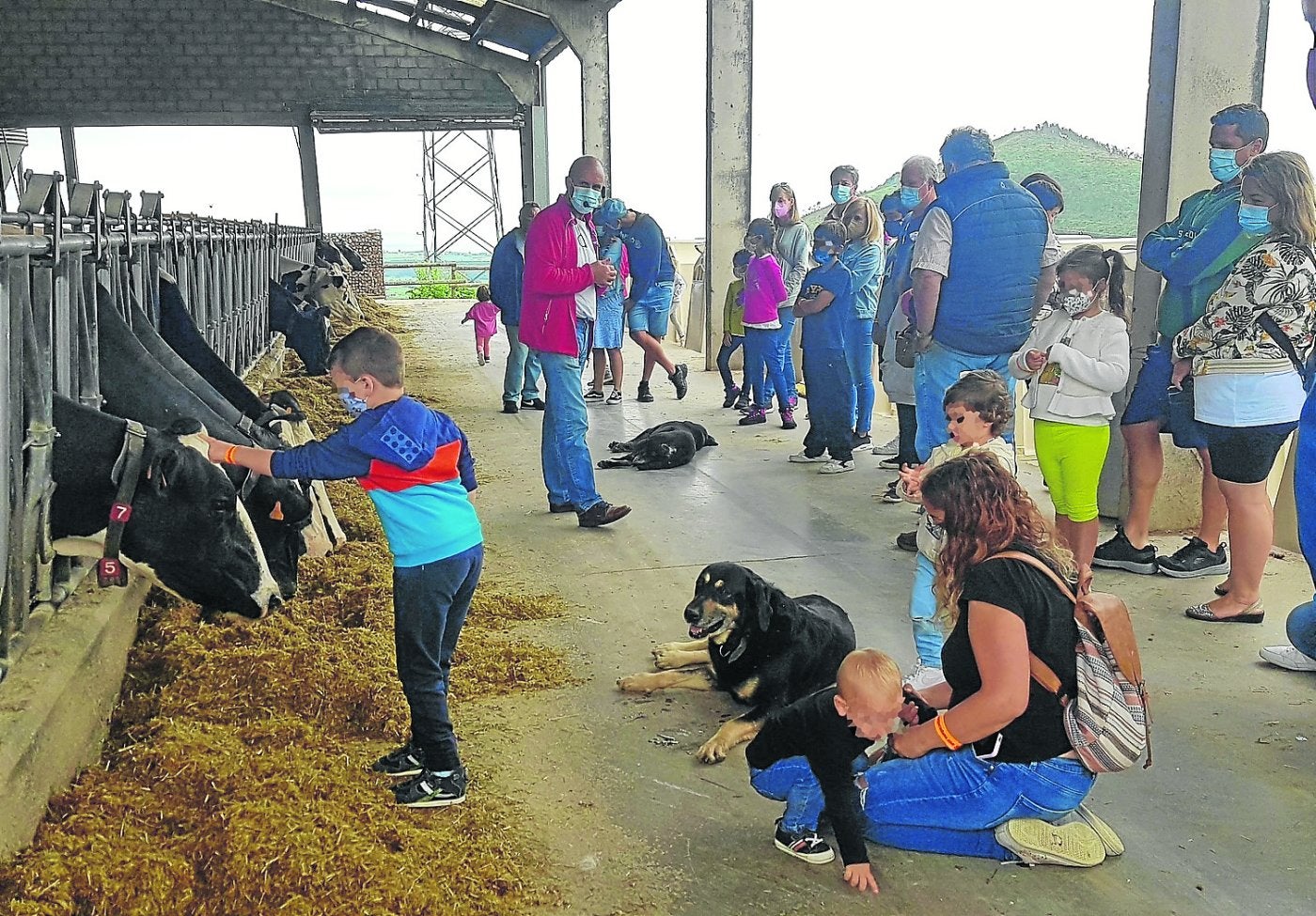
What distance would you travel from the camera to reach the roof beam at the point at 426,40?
23111 millimetres

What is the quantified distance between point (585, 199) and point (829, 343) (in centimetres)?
234

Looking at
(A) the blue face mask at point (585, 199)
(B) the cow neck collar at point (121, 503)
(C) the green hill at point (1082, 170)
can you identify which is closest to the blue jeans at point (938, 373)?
(A) the blue face mask at point (585, 199)

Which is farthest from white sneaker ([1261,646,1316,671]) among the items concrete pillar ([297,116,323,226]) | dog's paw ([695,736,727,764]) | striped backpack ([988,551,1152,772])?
concrete pillar ([297,116,323,226])

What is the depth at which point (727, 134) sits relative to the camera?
13602 millimetres

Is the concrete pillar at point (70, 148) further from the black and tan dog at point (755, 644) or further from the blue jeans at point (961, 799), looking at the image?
the blue jeans at point (961, 799)

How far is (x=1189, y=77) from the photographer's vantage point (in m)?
6.04

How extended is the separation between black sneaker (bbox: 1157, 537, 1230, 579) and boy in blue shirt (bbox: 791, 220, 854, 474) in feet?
9.11

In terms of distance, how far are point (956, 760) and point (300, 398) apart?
8120 millimetres

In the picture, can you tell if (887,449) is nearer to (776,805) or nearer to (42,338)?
(776,805)

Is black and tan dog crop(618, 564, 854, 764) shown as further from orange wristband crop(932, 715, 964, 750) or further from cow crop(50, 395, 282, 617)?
cow crop(50, 395, 282, 617)

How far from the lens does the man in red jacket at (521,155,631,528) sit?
6.46m

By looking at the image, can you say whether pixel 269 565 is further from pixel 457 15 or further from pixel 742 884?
pixel 457 15

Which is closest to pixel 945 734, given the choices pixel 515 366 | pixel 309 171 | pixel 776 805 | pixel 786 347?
pixel 776 805

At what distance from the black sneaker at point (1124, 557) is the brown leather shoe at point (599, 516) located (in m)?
2.55
